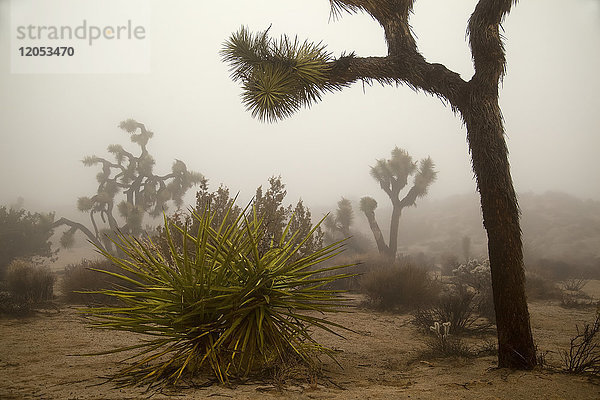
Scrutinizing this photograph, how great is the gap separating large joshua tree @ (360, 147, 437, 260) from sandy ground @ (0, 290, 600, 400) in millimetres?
13067

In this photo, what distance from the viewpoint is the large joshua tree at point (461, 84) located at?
466 centimetres

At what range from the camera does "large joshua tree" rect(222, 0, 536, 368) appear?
466 centimetres

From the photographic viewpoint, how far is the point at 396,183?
70.6 feet

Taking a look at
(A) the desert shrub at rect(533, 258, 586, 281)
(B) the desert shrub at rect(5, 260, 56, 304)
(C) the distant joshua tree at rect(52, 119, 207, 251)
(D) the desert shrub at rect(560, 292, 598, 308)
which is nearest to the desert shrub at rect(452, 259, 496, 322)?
(D) the desert shrub at rect(560, 292, 598, 308)

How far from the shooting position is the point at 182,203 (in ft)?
80.7

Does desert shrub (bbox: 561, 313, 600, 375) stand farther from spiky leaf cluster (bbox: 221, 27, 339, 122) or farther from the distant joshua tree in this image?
the distant joshua tree

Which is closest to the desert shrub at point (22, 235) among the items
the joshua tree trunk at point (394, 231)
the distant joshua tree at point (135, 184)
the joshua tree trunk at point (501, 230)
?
the distant joshua tree at point (135, 184)

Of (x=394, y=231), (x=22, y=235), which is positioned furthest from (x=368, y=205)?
(x=22, y=235)

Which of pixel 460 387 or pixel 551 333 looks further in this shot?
pixel 551 333

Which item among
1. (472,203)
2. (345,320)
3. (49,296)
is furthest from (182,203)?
(472,203)

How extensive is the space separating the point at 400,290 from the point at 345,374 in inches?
230

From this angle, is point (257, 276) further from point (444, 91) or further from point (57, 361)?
point (444, 91)

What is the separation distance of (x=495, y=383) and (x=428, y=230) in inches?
1462

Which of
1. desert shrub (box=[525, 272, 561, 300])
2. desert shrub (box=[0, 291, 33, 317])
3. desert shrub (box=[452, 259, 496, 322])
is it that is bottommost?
desert shrub (box=[525, 272, 561, 300])
